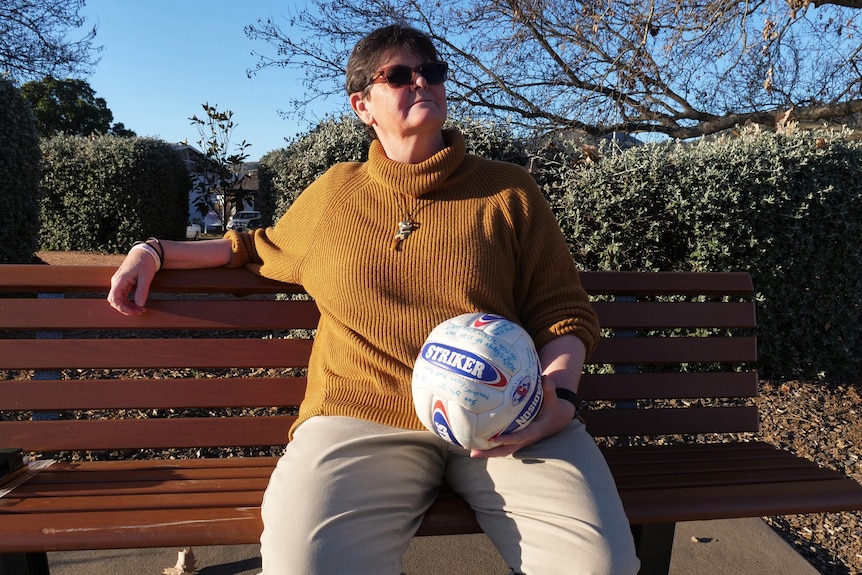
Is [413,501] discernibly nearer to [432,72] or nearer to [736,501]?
[736,501]

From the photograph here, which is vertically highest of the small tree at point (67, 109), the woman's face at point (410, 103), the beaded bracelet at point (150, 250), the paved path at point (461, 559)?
the small tree at point (67, 109)

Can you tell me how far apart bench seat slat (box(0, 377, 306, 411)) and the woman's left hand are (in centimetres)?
108

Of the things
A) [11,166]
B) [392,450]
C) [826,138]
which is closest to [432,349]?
[392,450]

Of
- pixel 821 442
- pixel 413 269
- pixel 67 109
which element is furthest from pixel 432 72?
pixel 67 109

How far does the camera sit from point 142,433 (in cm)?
257

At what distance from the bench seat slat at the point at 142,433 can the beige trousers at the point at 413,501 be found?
0.61 meters

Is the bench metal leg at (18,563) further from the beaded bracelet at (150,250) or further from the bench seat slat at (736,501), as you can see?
the bench seat slat at (736,501)

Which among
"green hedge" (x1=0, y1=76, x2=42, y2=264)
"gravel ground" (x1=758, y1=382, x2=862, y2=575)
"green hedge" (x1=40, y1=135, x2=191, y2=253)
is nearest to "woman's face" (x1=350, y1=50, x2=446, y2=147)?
"gravel ground" (x1=758, y1=382, x2=862, y2=575)

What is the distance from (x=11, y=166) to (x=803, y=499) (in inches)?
267

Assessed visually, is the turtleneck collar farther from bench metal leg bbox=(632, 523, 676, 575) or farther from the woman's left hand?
bench metal leg bbox=(632, 523, 676, 575)

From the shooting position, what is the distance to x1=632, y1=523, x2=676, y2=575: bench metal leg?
223 centimetres

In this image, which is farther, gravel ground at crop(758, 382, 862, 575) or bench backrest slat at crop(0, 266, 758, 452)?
gravel ground at crop(758, 382, 862, 575)

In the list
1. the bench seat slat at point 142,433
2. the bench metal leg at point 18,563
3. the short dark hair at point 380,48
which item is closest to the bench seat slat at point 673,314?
the short dark hair at point 380,48

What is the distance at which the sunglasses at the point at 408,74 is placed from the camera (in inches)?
88.8
